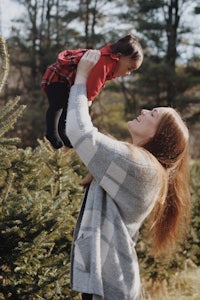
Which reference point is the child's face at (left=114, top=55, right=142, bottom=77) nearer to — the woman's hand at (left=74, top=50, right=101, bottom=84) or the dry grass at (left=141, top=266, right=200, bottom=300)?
the woman's hand at (left=74, top=50, right=101, bottom=84)

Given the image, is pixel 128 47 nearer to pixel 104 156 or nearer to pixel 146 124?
pixel 146 124

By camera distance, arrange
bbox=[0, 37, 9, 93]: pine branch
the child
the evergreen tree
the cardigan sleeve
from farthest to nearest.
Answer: the evergreen tree
bbox=[0, 37, 9, 93]: pine branch
the child
the cardigan sleeve

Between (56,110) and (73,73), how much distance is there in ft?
0.73

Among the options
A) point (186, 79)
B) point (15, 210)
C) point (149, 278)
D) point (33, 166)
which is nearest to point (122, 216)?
point (15, 210)

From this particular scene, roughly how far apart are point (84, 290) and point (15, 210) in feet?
5.05

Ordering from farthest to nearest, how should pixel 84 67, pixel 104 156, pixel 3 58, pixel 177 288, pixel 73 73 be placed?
pixel 177 288 < pixel 3 58 < pixel 73 73 < pixel 84 67 < pixel 104 156

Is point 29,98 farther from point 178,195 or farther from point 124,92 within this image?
point 178,195

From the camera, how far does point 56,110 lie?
2674mm

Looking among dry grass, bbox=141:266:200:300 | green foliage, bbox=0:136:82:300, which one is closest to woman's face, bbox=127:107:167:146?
green foliage, bbox=0:136:82:300

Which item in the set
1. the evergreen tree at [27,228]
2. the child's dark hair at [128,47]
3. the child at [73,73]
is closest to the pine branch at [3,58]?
the evergreen tree at [27,228]

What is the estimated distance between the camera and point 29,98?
78.2 feet

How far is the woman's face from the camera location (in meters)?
2.43

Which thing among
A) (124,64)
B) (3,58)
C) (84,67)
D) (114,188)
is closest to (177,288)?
(3,58)

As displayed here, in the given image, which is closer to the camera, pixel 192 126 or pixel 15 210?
pixel 15 210
